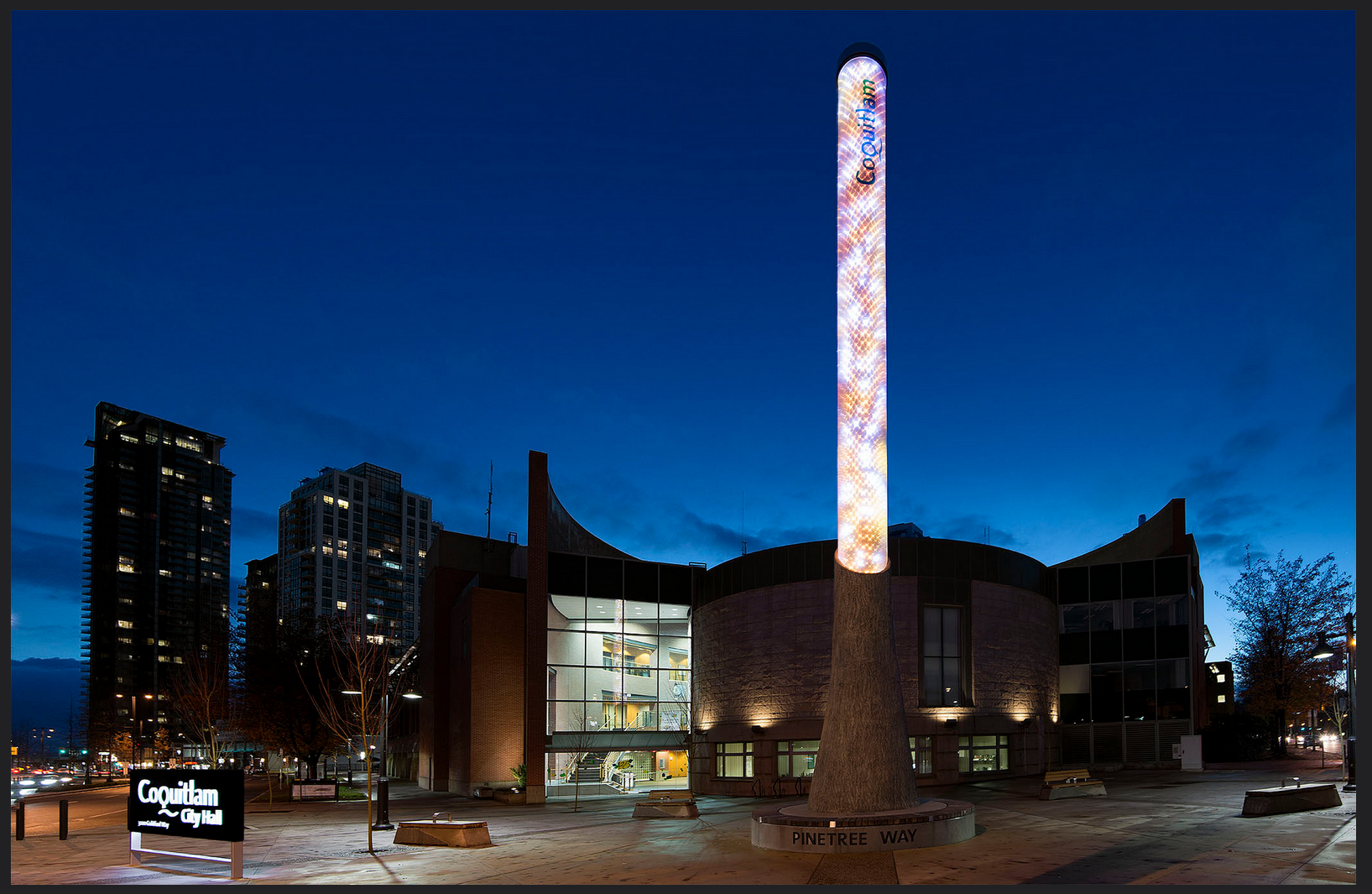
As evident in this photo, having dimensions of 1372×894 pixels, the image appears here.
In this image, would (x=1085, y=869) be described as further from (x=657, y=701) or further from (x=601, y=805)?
(x=657, y=701)

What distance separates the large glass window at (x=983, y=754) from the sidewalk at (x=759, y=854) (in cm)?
727

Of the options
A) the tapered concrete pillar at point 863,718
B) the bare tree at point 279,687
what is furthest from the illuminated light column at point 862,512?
the bare tree at point 279,687

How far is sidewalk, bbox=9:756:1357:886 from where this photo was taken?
17.2 meters

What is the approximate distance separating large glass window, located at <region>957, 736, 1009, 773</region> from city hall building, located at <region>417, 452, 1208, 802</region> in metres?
0.07

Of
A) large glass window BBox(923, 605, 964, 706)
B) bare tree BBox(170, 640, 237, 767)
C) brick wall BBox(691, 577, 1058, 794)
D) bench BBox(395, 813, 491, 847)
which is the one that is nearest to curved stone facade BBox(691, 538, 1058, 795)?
brick wall BBox(691, 577, 1058, 794)

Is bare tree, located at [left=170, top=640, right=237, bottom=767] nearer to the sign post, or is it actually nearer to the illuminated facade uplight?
the sign post

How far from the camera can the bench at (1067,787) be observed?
31.2 metres

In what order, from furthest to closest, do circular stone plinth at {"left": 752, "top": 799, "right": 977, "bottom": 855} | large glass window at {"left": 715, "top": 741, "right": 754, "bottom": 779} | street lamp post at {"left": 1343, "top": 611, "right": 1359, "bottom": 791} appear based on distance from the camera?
large glass window at {"left": 715, "top": 741, "right": 754, "bottom": 779}, street lamp post at {"left": 1343, "top": 611, "right": 1359, "bottom": 791}, circular stone plinth at {"left": 752, "top": 799, "right": 977, "bottom": 855}

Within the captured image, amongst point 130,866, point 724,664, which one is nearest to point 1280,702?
point 724,664

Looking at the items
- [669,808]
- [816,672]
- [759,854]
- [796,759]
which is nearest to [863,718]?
[759,854]

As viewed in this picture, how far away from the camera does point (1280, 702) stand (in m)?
55.2

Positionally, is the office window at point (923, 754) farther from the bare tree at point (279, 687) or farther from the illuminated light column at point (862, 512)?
the bare tree at point (279, 687)

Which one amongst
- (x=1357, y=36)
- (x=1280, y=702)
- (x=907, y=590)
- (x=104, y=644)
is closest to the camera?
(x=1357, y=36)

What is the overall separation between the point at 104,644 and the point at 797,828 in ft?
688
